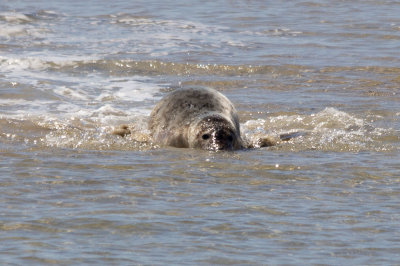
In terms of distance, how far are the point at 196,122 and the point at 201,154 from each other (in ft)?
1.79

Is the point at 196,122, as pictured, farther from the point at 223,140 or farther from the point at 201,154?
the point at 201,154

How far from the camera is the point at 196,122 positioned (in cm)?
727

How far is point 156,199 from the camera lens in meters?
5.10

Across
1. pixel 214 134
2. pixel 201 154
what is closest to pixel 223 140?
pixel 214 134

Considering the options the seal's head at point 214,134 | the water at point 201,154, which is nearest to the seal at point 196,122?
the seal's head at point 214,134

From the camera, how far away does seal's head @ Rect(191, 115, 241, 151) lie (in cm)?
705

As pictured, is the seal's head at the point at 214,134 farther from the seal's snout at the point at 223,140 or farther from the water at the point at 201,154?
the water at the point at 201,154

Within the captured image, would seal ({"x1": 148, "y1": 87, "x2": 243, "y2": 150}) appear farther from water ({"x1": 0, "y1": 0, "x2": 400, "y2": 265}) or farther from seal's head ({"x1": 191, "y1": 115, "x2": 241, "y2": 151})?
water ({"x1": 0, "y1": 0, "x2": 400, "y2": 265})

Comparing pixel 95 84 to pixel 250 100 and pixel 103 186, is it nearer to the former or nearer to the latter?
pixel 250 100

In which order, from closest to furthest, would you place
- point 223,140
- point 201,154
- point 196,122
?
point 201,154 < point 223,140 < point 196,122

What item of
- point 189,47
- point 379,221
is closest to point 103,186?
point 379,221

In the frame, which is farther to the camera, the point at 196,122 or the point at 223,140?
the point at 196,122

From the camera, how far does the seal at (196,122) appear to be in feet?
23.3

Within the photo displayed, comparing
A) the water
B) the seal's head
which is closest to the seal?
the seal's head
